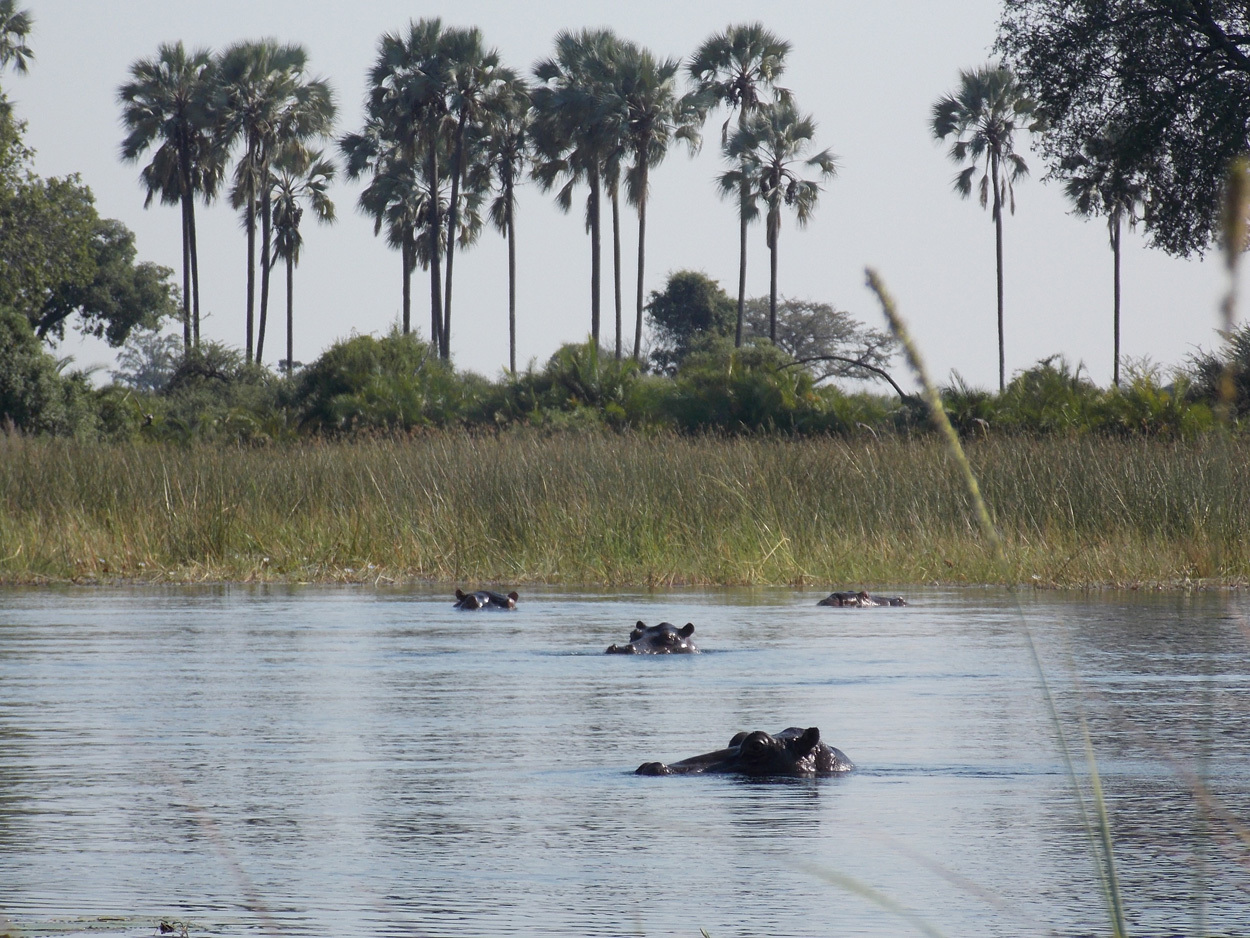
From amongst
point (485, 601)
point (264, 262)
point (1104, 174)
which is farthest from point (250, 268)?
point (485, 601)

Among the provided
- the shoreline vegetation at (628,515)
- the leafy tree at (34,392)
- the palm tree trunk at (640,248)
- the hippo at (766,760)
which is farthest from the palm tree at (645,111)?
the hippo at (766,760)

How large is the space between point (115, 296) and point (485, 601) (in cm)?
4944

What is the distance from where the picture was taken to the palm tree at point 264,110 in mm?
45688

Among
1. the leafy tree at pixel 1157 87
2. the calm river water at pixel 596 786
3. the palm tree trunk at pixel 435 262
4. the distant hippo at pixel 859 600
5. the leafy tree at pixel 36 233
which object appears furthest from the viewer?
the palm tree trunk at pixel 435 262

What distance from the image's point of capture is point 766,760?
16.0ft

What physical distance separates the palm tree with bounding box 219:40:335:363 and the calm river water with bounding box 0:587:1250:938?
126 ft

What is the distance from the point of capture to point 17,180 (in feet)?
121

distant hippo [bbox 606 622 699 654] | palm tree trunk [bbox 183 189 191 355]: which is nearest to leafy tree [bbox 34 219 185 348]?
palm tree trunk [bbox 183 189 191 355]

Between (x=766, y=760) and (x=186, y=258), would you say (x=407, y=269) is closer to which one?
(x=186, y=258)

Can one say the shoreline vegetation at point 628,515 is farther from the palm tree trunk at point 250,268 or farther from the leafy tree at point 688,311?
the leafy tree at point 688,311

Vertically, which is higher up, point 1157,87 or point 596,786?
point 1157,87

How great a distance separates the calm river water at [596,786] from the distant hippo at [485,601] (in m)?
1.60

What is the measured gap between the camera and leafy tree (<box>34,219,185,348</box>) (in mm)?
56469

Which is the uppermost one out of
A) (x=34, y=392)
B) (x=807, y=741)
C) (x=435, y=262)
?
(x=435, y=262)
